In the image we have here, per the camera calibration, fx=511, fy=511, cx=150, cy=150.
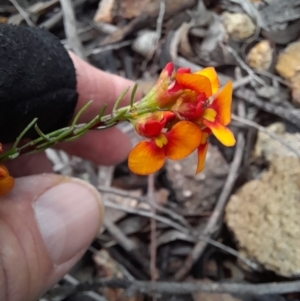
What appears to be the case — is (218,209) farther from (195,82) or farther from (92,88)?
(195,82)

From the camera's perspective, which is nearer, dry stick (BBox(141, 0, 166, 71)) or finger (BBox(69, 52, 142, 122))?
finger (BBox(69, 52, 142, 122))

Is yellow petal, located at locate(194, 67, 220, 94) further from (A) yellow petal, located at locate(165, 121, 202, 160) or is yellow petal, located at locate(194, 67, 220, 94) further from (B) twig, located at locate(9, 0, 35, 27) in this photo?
(B) twig, located at locate(9, 0, 35, 27)

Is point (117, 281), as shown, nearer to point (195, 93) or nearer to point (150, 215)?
point (150, 215)

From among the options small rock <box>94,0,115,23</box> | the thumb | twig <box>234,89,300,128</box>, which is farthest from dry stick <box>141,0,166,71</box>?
the thumb

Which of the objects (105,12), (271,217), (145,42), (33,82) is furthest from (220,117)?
(105,12)

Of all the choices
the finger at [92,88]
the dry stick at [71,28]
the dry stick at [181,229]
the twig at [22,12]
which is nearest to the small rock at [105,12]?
the dry stick at [71,28]

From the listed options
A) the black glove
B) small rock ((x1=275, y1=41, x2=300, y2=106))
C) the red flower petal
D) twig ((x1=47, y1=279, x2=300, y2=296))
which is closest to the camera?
the red flower petal
